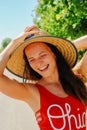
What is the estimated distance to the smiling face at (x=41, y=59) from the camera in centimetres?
354

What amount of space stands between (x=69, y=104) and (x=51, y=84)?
33 cm

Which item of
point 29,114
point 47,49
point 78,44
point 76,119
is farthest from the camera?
point 29,114

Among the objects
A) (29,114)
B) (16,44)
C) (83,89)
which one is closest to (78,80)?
(83,89)

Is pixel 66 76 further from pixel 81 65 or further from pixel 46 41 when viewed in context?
pixel 46 41

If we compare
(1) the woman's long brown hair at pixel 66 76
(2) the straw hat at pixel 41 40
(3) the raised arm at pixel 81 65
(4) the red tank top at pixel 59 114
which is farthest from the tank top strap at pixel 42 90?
(3) the raised arm at pixel 81 65

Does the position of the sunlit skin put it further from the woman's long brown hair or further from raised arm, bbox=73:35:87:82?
raised arm, bbox=73:35:87:82

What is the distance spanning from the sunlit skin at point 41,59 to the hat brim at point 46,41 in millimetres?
63

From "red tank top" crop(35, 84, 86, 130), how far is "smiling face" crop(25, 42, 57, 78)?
20cm

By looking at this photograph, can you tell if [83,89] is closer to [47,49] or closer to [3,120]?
[47,49]

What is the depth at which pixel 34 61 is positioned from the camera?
3.55 meters

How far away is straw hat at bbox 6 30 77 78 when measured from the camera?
3543 millimetres

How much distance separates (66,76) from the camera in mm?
3863

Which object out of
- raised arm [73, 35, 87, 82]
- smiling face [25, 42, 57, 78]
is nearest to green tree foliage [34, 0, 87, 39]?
raised arm [73, 35, 87, 82]

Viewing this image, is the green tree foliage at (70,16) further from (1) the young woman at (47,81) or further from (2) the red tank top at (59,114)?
(2) the red tank top at (59,114)
